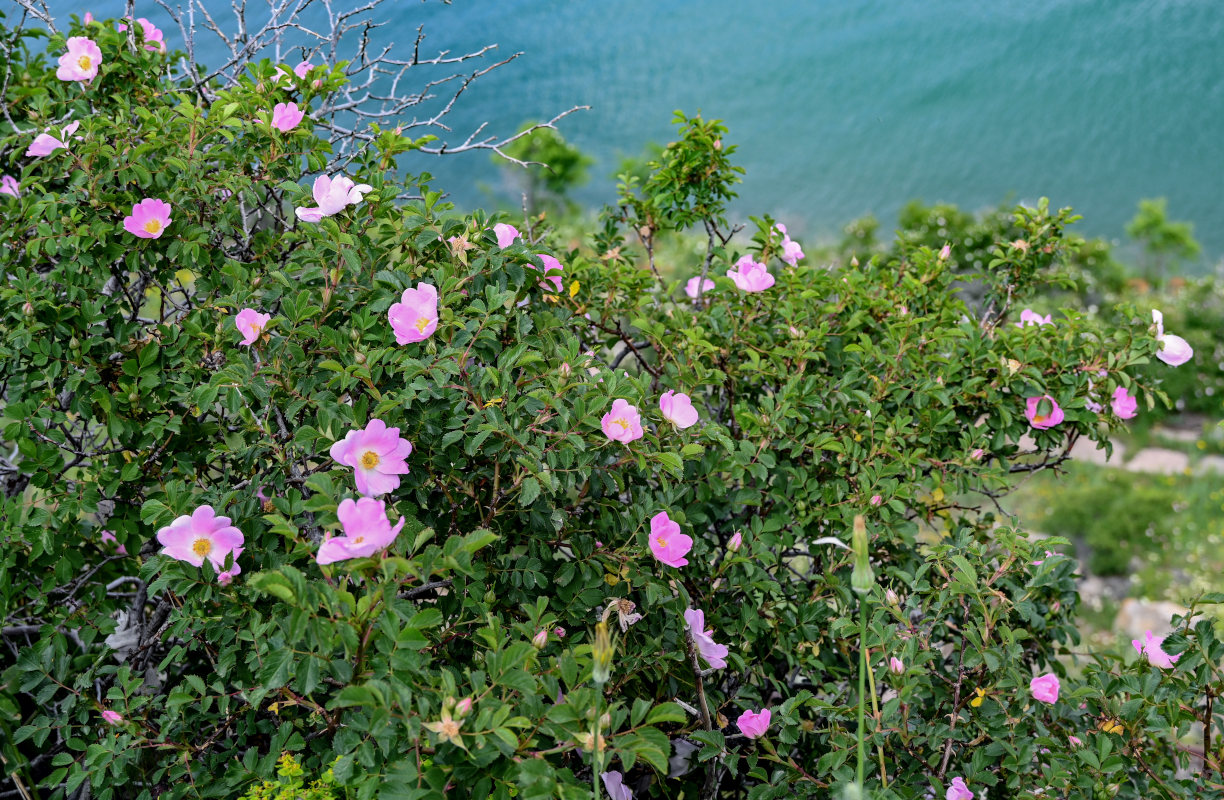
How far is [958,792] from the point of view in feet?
4.01

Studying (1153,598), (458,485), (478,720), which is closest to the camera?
(478,720)

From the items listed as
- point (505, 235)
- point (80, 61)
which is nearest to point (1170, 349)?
point (505, 235)

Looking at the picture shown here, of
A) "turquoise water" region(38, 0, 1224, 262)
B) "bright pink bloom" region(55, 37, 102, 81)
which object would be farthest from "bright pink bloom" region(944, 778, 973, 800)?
"turquoise water" region(38, 0, 1224, 262)

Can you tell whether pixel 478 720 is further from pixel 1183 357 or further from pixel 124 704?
pixel 1183 357

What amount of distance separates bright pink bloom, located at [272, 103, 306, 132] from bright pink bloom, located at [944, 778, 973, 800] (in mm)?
1476

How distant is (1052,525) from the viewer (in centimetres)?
479

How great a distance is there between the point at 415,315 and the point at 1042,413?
118cm

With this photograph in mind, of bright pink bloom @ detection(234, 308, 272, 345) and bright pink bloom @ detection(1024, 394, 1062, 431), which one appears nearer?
bright pink bloom @ detection(234, 308, 272, 345)

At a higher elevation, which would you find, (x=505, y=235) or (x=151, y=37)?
(x=151, y=37)

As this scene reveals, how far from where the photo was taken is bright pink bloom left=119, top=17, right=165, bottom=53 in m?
1.83

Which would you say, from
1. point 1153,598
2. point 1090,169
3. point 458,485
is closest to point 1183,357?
point 458,485

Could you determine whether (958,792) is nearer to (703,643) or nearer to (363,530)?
(703,643)

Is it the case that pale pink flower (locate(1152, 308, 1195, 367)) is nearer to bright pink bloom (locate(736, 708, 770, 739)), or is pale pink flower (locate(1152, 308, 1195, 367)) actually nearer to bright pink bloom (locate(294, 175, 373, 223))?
bright pink bloom (locate(736, 708, 770, 739))

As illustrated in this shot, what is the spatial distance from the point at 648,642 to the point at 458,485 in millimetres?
359
